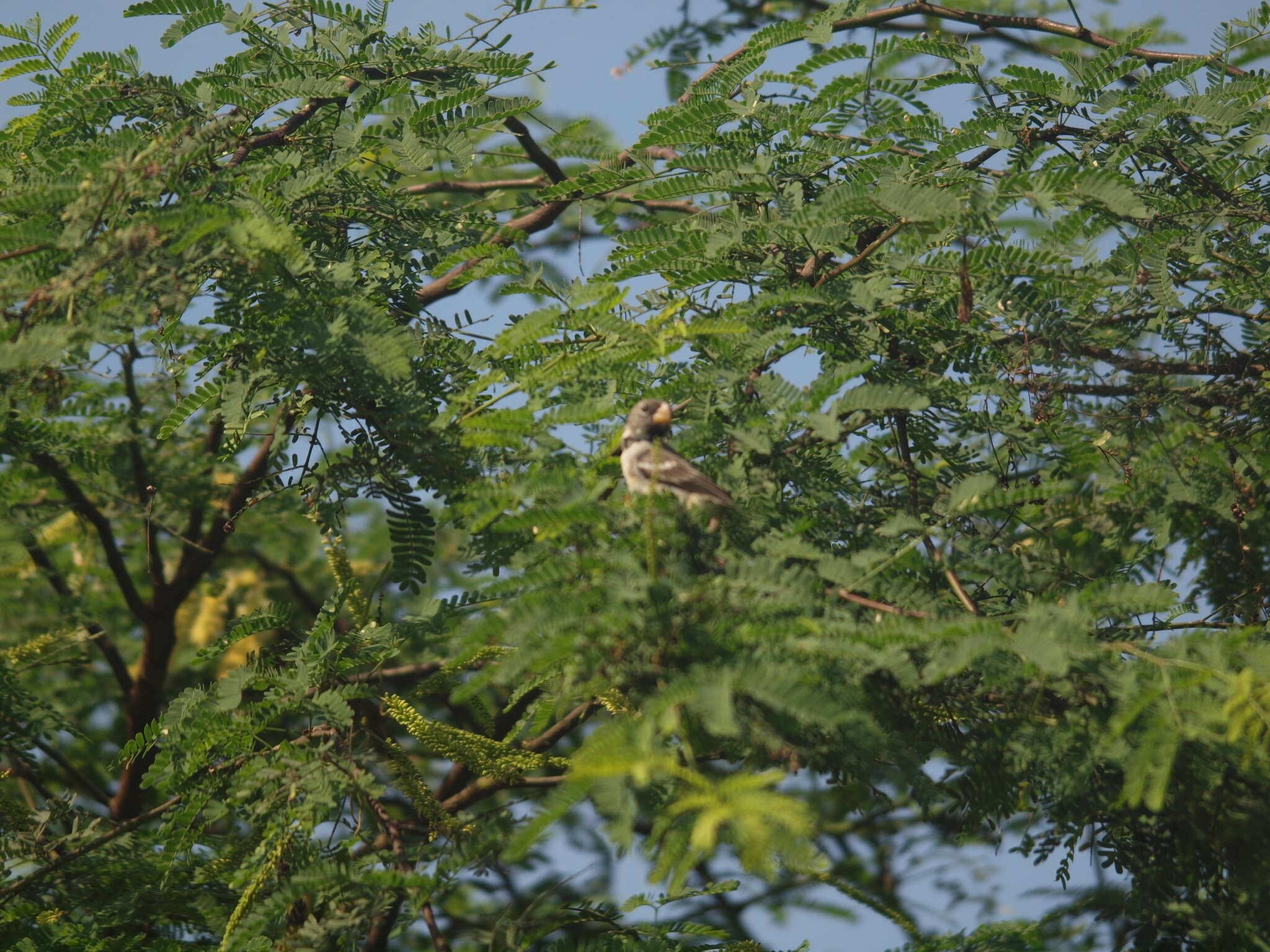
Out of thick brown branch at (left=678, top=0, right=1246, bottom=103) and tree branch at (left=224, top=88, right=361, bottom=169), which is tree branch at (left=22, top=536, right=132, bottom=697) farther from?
thick brown branch at (left=678, top=0, right=1246, bottom=103)

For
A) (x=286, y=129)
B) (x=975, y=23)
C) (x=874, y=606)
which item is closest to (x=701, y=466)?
(x=874, y=606)

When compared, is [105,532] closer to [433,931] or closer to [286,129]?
[286,129]

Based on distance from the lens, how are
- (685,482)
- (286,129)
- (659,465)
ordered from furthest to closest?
(286,129)
(685,482)
(659,465)

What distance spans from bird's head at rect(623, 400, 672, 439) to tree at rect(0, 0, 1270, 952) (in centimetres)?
6

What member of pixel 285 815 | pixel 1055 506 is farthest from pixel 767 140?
→ pixel 285 815

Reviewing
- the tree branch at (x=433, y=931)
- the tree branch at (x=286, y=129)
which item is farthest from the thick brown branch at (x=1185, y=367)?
the tree branch at (x=286, y=129)

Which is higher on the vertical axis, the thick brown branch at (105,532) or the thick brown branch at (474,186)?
the thick brown branch at (474,186)

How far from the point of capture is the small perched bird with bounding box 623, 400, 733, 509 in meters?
3.23

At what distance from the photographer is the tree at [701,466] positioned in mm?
2600

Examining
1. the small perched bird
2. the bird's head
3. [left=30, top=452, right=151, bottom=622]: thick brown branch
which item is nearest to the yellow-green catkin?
the small perched bird

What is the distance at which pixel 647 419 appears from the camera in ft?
Result: 12.8

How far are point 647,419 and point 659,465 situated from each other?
106cm

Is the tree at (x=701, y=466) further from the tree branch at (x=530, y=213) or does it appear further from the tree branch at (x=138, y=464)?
the tree branch at (x=138, y=464)

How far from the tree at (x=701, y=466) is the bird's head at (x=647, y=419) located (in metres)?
0.06
